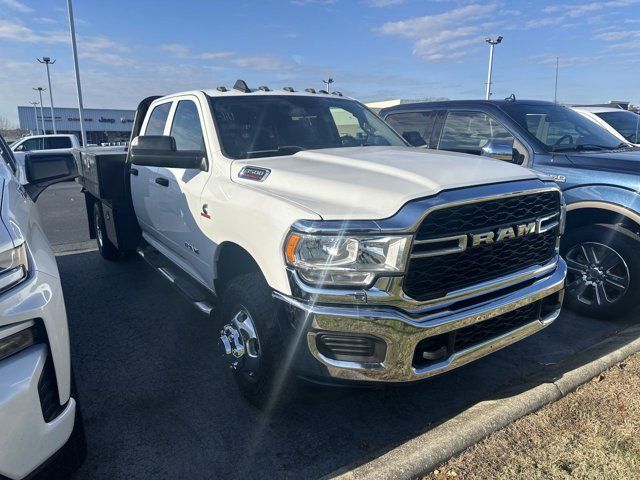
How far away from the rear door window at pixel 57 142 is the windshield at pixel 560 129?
17251 mm

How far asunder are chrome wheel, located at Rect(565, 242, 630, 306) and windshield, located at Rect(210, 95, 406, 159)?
194cm

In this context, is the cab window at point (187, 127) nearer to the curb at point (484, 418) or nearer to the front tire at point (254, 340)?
the front tire at point (254, 340)

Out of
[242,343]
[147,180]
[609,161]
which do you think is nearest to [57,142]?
[147,180]

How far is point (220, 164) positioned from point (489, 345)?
6.85 feet

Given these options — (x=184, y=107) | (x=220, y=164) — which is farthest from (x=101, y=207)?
(x=220, y=164)

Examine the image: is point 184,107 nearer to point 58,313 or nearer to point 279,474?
point 58,313

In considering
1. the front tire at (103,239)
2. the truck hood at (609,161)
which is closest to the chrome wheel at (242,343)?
the truck hood at (609,161)

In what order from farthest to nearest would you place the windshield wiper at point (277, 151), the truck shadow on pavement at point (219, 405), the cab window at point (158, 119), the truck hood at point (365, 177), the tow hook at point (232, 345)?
1. the cab window at point (158, 119)
2. the windshield wiper at point (277, 151)
3. the tow hook at point (232, 345)
4. the truck shadow on pavement at point (219, 405)
5. the truck hood at point (365, 177)

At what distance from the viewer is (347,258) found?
90.7 inches

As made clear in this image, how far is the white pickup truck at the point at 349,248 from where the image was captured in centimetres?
229

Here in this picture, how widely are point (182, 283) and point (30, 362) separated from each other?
2.21 metres

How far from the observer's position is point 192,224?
3693mm

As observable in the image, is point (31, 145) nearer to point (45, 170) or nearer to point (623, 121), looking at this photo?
point (45, 170)

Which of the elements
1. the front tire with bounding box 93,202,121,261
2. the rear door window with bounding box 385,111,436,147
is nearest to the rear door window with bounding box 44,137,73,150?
the front tire with bounding box 93,202,121,261
